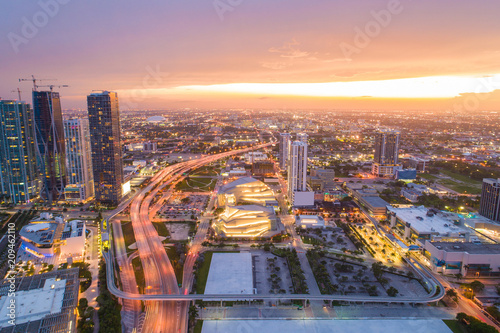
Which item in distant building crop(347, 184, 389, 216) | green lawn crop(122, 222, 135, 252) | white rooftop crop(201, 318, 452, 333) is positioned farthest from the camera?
distant building crop(347, 184, 389, 216)

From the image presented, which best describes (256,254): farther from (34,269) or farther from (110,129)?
(110,129)

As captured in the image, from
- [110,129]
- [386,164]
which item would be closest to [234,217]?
[110,129]

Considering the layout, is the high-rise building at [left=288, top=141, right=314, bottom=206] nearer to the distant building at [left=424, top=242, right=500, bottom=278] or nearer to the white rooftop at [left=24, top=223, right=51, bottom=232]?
the distant building at [left=424, top=242, right=500, bottom=278]

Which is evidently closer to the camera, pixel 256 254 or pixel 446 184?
pixel 256 254

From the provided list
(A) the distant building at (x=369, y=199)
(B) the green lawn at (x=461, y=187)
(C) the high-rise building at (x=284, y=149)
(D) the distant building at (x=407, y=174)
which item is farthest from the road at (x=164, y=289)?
(B) the green lawn at (x=461, y=187)

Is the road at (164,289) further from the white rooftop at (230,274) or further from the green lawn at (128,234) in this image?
the white rooftop at (230,274)

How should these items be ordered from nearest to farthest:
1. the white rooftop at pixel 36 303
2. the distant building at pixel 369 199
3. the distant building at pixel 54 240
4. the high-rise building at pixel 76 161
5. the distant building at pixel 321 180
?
the white rooftop at pixel 36 303, the distant building at pixel 54 240, the distant building at pixel 369 199, the high-rise building at pixel 76 161, the distant building at pixel 321 180

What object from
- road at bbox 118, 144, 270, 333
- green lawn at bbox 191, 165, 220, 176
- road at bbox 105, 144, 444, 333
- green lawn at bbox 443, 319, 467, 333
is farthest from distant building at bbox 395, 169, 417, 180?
green lawn at bbox 443, 319, 467, 333
